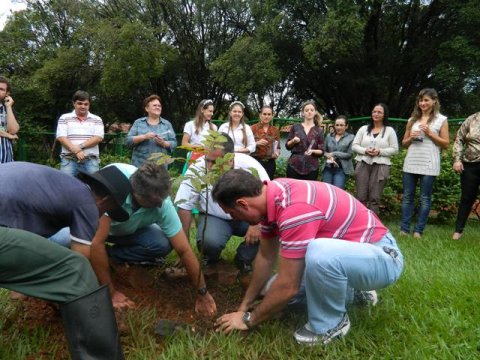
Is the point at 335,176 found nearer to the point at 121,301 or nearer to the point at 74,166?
the point at 74,166

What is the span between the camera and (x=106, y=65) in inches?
722

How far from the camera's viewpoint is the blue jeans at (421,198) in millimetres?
4965

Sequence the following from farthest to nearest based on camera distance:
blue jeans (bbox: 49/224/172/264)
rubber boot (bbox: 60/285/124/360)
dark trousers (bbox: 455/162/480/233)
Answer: dark trousers (bbox: 455/162/480/233) → blue jeans (bbox: 49/224/172/264) → rubber boot (bbox: 60/285/124/360)

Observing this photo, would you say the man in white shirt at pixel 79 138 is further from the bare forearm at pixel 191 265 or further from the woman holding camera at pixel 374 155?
the woman holding camera at pixel 374 155

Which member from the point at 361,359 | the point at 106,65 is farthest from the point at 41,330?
the point at 106,65

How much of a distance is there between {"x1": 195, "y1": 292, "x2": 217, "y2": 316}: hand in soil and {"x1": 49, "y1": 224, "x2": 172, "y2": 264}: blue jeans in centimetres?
64

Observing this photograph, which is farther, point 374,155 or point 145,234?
point 374,155

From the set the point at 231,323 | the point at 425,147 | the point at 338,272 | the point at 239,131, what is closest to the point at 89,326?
the point at 231,323

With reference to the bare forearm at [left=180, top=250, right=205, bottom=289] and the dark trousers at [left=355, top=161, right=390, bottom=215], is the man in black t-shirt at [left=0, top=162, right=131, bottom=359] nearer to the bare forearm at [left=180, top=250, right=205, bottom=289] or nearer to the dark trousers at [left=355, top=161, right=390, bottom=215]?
the bare forearm at [left=180, top=250, right=205, bottom=289]

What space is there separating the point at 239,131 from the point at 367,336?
138 inches

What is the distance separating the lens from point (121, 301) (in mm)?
2785

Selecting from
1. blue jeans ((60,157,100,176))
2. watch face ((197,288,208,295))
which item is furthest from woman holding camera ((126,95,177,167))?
watch face ((197,288,208,295))

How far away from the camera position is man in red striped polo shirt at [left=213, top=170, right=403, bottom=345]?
219 centimetres

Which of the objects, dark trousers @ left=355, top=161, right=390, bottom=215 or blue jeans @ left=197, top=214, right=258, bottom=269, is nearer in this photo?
blue jeans @ left=197, top=214, right=258, bottom=269
